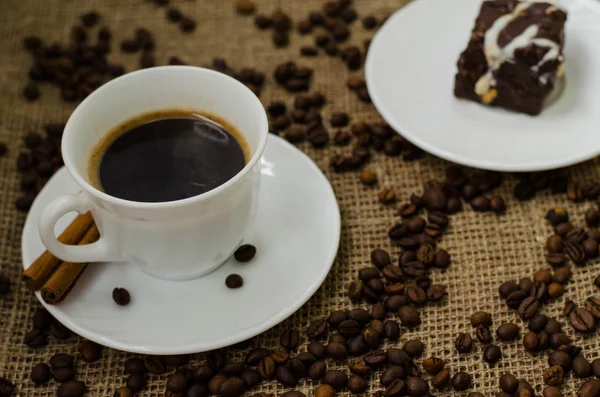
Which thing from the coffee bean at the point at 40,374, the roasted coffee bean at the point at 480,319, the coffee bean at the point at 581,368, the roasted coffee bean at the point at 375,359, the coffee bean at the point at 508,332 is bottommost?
the coffee bean at the point at 40,374

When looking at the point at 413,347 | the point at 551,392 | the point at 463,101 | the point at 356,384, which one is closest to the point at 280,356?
the point at 356,384

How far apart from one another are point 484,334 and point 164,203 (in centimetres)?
69

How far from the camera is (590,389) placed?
4.34ft

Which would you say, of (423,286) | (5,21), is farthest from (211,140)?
(5,21)

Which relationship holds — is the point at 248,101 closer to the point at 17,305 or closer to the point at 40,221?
the point at 40,221

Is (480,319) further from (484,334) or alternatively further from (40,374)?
(40,374)

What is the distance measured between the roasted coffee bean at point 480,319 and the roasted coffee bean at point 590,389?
22cm

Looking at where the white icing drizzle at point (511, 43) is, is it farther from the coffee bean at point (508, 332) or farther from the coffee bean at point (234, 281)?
the coffee bean at point (234, 281)

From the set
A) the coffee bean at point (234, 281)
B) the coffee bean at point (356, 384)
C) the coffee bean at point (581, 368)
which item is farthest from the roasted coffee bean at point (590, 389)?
Answer: the coffee bean at point (234, 281)

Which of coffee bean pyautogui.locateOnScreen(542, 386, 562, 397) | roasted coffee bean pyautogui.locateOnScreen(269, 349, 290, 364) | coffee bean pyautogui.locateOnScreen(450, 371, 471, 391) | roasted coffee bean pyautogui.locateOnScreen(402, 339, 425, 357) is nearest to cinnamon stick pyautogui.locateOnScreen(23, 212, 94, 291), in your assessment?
roasted coffee bean pyautogui.locateOnScreen(269, 349, 290, 364)

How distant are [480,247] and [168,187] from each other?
2.32ft

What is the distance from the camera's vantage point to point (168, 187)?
1.35 meters

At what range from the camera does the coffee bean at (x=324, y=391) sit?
1.36 metres

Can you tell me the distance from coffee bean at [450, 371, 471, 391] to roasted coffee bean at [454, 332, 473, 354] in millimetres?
59
